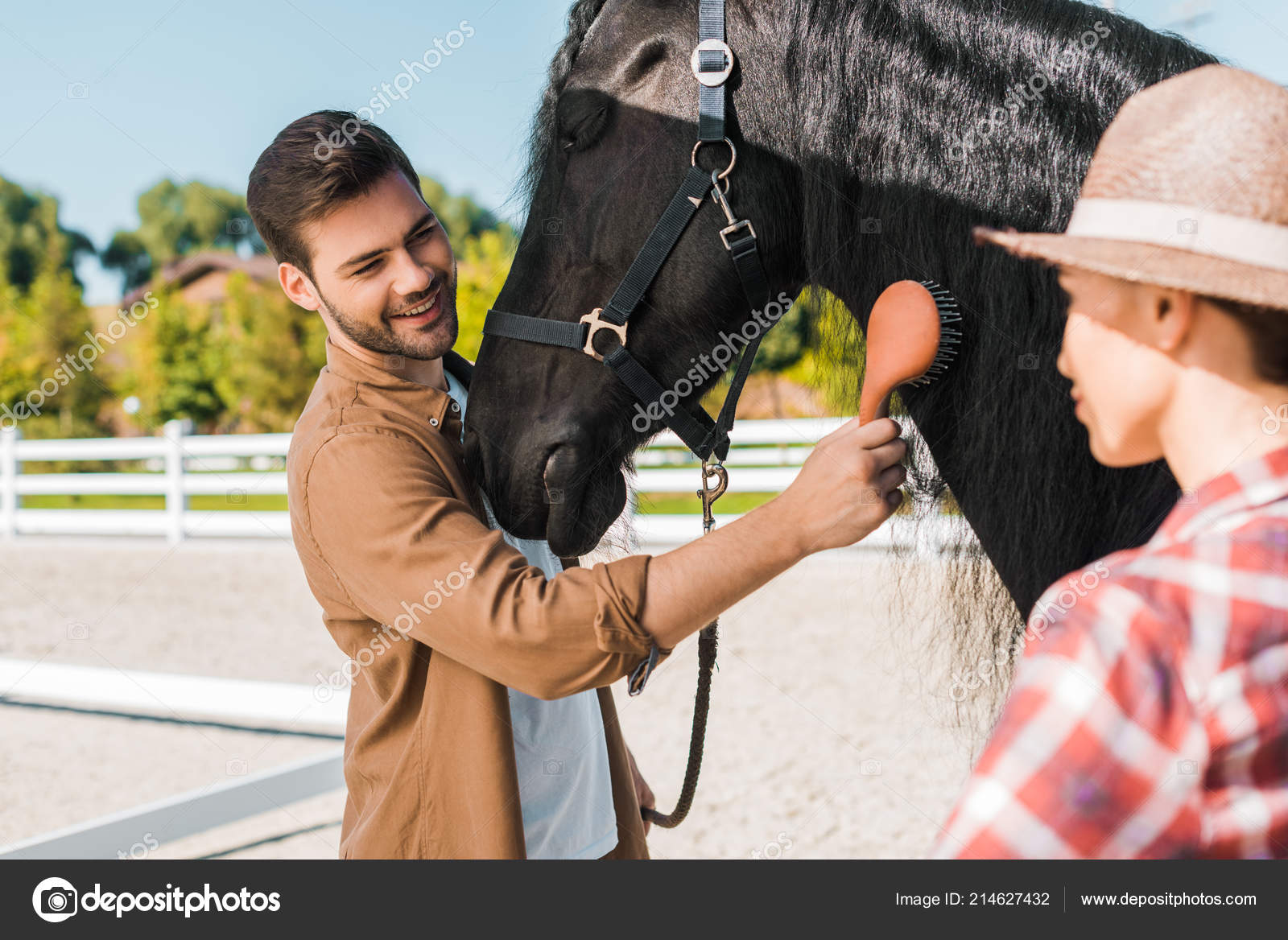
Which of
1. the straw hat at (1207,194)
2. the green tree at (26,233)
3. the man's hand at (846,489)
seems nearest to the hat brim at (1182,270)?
the straw hat at (1207,194)

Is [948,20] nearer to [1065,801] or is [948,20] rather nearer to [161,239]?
[1065,801]

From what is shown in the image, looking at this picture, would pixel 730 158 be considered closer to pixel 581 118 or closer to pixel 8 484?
pixel 581 118

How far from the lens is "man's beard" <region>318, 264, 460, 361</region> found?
1.54m

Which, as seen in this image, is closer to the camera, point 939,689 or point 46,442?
point 939,689

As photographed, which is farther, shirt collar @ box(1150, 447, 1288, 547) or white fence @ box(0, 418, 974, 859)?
white fence @ box(0, 418, 974, 859)

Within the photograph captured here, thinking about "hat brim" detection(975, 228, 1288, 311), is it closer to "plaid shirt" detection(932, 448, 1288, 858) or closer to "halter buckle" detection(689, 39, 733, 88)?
"plaid shirt" detection(932, 448, 1288, 858)

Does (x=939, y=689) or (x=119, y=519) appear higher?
(x=119, y=519)

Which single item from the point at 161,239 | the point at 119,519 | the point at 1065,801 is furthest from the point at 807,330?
the point at 161,239

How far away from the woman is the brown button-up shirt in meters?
0.63

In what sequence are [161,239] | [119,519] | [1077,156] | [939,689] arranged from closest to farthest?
[1077,156] → [939,689] → [119,519] → [161,239]
